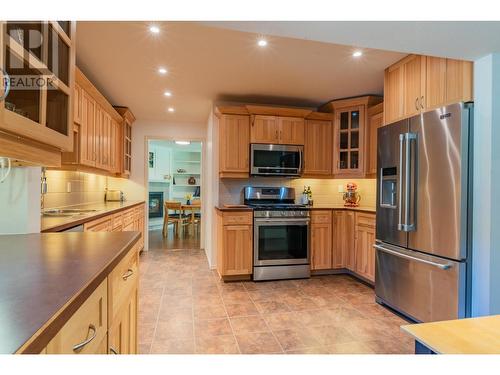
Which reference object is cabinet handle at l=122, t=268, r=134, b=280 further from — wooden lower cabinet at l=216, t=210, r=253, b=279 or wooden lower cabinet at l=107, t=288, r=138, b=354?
wooden lower cabinet at l=216, t=210, r=253, b=279

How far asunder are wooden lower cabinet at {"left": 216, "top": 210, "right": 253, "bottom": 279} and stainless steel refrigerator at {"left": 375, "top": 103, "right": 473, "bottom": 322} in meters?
1.48

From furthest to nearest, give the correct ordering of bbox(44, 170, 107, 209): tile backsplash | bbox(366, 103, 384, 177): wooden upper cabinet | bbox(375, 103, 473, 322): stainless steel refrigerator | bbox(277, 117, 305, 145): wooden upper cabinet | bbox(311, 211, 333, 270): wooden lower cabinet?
1. bbox(277, 117, 305, 145): wooden upper cabinet
2. bbox(311, 211, 333, 270): wooden lower cabinet
3. bbox(366, 103, 384, 177): wooden upper cabinet
4. bbox(44, 170, 107, 209): tile backsplash
5. bbox(375, 103, 473, 322): stainless steel refrigerator

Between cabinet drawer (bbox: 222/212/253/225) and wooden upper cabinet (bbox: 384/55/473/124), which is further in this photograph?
cabinet drawer (bbox: 222/212/253/225)

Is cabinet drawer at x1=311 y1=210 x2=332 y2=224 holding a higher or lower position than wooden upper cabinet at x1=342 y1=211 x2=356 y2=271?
higher

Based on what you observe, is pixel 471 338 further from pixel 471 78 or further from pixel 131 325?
pixel 471 78

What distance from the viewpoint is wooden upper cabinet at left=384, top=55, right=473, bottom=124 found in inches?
81.4

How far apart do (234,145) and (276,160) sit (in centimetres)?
61

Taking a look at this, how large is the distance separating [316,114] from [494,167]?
2.35 metres

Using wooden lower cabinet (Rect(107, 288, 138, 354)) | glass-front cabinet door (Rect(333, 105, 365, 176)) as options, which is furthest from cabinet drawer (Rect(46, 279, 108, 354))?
glass-front cabinet door (Rect(333, 105, 365, 176))

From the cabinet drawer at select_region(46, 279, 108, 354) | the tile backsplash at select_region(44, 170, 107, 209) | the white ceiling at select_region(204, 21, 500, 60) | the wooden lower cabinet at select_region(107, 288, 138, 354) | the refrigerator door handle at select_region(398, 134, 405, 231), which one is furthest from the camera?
the tile backsplash at select_region(44, 170, 107, 209)

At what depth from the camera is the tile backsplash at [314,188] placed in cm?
398

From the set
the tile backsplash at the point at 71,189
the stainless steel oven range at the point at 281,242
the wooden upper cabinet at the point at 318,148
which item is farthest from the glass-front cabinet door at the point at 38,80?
the wooden upper cabinet at the point at 318,148

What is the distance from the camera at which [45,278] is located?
80cm

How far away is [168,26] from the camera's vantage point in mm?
2125
